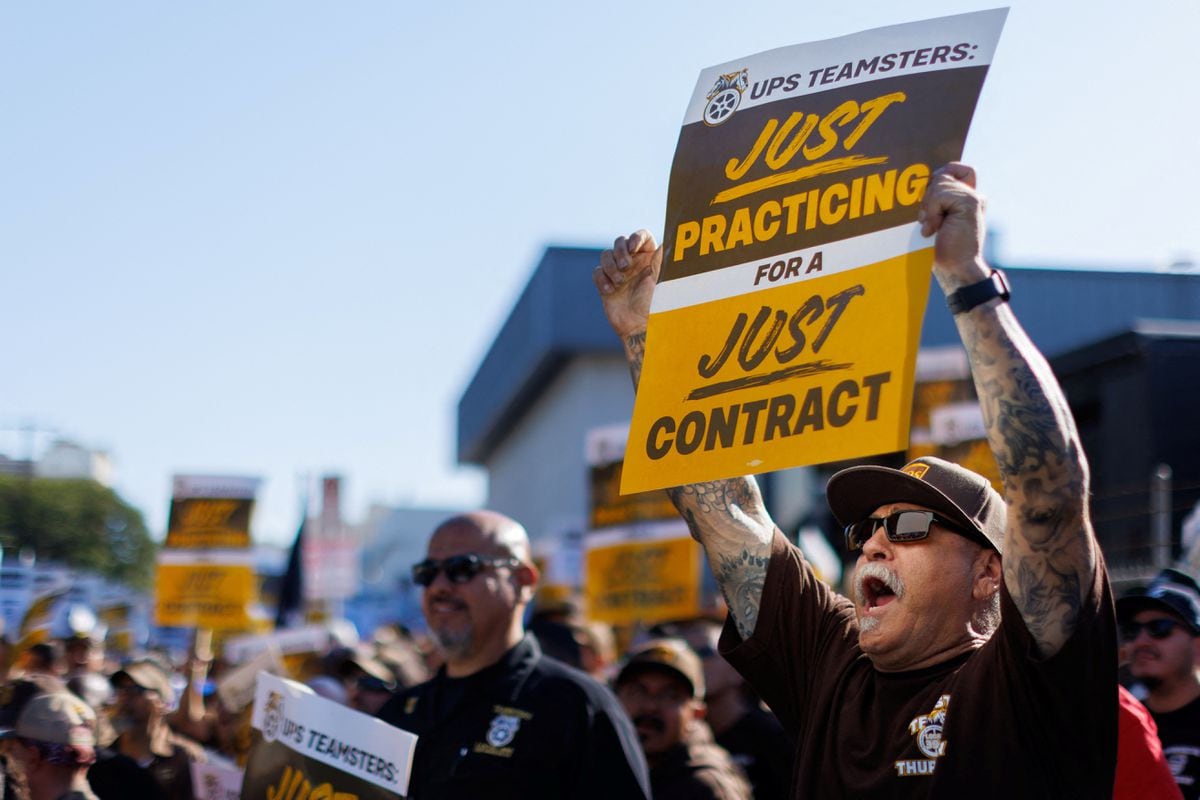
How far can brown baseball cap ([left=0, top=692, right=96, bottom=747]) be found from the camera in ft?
16.9

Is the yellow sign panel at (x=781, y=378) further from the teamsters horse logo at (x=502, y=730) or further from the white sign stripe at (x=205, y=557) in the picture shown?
the white sign stripe at (x=205, y=557)

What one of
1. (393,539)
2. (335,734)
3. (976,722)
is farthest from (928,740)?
(393,539)

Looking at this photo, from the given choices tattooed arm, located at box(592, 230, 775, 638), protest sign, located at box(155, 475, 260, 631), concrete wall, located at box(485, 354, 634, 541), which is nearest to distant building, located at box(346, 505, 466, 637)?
concrete wall, located at box(485, 354, 634, 541)

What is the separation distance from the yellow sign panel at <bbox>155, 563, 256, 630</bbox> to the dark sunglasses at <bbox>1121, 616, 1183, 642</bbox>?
9537 millimetres

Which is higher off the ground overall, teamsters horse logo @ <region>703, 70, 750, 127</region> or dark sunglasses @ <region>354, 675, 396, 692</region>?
teamsters horse logo @ <region>703, 70, 750, 127</region>

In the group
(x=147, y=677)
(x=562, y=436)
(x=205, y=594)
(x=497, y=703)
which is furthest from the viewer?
(x=562, y=436)

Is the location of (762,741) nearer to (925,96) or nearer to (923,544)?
(923,544)

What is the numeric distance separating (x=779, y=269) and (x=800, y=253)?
6cm

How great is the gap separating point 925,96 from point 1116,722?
1219mm

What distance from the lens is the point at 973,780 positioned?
110 inches

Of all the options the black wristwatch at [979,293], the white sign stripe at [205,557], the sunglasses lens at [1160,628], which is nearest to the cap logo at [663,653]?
the sunglasses lens at [1160,628]

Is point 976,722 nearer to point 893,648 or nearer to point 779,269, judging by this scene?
point 893,648

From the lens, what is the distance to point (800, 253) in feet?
10.0

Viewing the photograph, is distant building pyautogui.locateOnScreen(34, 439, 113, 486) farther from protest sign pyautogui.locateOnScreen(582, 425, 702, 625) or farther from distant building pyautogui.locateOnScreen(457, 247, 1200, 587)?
protest sign pyautogui.locateOnScreen(582, 425, 702, 625)
